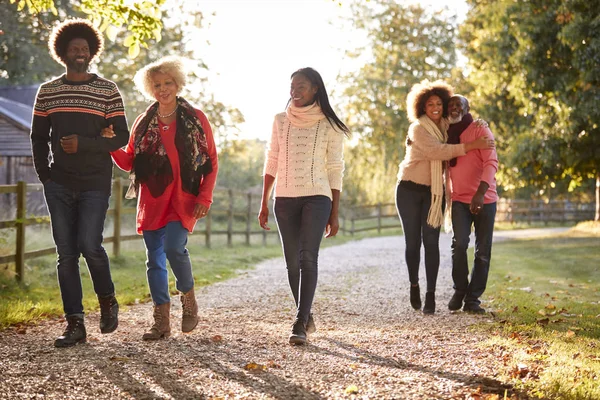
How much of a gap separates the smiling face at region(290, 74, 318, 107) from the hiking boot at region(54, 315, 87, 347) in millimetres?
2004

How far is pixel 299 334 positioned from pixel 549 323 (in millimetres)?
2149

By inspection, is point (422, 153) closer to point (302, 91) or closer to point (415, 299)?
point (415, 299)

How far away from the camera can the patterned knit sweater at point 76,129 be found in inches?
195

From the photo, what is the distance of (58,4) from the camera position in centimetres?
2648

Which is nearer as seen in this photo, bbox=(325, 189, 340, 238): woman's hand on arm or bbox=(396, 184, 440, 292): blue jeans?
bbox=(325, 189, 340, 238): woman's hand on arm

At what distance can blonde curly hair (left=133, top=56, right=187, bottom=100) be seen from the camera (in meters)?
5.29

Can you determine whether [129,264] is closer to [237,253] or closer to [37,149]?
[237,253]

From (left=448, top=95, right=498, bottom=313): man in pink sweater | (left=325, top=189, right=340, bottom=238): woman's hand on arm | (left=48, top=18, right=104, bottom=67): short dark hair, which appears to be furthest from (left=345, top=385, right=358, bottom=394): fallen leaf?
(left=448, top=95, right=498, bottom=313): man in pink sweater

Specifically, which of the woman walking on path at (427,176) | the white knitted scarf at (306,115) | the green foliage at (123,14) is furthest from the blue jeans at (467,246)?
the green foliage at (123,14)

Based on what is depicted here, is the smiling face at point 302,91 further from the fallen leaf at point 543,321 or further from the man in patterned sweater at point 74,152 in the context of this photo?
the fallen leaf at point 543,321

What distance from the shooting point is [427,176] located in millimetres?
6742

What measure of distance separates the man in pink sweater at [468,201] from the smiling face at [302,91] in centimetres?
189

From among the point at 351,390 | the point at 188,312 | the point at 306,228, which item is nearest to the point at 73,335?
the point at 188,312

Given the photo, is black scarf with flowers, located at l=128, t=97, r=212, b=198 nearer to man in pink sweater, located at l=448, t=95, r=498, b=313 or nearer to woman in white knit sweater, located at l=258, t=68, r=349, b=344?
Result: woman in white knit sweater, located at l=258, t=68, r=349, b=344
